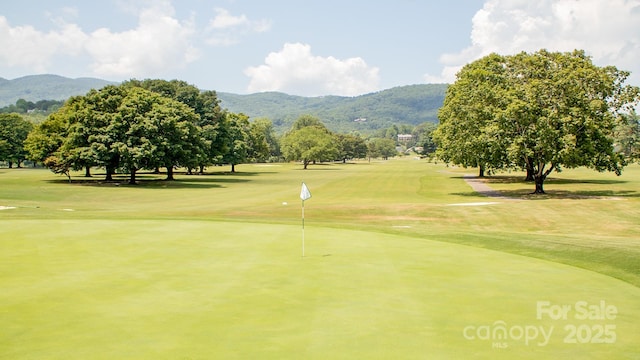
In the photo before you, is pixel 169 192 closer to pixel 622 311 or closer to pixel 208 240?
pixel 208 240

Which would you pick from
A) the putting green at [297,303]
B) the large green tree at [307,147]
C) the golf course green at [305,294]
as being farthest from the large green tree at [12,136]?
the putting green at [297,303]

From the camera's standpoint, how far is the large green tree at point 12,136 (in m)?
120

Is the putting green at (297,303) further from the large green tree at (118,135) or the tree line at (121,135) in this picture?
the tree line at (121,135)

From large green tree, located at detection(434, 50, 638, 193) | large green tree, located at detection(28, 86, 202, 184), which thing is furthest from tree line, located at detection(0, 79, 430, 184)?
large green tree, located at detection(434, 50, 638, 193)

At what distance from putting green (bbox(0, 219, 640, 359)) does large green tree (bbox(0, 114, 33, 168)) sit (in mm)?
119695

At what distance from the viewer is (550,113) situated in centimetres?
4412

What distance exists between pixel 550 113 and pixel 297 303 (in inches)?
1568

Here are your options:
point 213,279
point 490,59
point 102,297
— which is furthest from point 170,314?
point 490,59

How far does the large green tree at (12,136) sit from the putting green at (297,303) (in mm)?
119695

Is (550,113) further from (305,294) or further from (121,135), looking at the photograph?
(121,135)

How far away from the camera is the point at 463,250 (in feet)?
57.1

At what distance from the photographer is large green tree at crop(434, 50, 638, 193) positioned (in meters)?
44.5

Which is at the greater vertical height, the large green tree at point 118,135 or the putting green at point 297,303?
the large green tree at point 118,135

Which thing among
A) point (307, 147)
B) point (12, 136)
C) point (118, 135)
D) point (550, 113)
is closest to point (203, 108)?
point (118, 135)
